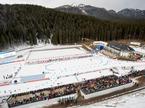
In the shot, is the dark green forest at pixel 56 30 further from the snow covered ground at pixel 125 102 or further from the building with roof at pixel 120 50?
the snow covered ground at pixel 125 102

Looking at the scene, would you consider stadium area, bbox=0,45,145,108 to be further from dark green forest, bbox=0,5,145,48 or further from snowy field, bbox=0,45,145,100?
dark green forest, bbox=0,5,145,48

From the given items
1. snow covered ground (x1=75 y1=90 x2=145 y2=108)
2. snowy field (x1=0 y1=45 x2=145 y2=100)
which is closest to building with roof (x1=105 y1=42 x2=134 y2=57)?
snowy field (x1=0 y1=45 x2=145 y2=100)

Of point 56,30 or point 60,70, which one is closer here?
point 60,70

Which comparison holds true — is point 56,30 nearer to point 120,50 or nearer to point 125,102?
point 120,50

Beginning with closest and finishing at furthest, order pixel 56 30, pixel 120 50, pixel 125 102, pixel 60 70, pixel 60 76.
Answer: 1. pixel 125 102
2. pixel 60 76
3. pixel 60 70
4. pixel 120 50
5. pixel 56 30

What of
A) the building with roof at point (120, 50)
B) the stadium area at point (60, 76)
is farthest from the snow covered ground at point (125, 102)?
the building with roof at point (120, 50)

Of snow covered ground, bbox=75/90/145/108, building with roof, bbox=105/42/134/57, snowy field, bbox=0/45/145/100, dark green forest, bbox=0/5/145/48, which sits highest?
dark green forest, bbox=0/5/145/48

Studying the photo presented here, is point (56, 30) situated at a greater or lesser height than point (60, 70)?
greater

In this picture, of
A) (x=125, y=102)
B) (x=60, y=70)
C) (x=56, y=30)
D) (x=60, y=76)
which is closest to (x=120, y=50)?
(x=60, y=70)
